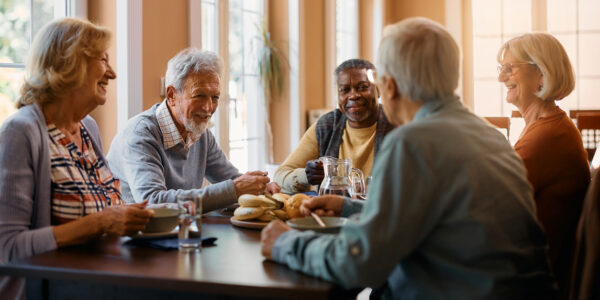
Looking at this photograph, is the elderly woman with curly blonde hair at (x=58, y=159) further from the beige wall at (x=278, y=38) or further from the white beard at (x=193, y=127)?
the beige wall at (x=278, y=38)

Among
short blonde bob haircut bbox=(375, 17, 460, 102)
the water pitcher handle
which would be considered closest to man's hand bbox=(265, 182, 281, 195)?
the water pitcher handle

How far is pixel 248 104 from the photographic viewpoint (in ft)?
15.0

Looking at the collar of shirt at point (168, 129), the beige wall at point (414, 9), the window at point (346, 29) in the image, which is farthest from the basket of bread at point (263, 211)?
the beige wall at point (414, 9)

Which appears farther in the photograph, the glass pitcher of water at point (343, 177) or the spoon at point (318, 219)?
the glass pitcher of water at point (343, 177)

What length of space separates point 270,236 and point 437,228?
1.28ft

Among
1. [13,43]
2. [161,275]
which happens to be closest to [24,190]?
[161,275]

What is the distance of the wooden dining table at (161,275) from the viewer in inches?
45.8

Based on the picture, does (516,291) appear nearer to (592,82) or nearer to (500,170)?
(500,170)

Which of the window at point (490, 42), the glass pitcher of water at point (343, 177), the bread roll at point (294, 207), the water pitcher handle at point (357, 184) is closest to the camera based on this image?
the bread roll at point (294, 207)

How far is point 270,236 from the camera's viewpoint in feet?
4.48

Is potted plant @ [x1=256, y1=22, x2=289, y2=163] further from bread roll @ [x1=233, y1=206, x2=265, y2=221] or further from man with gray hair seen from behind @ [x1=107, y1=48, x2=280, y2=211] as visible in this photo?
bread roll @ [x1=233, y1=206, x2=265, y2=221]

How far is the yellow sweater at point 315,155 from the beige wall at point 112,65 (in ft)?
2.87

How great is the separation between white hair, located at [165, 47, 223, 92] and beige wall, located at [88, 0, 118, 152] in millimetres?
642

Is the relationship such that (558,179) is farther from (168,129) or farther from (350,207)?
(168,129)
